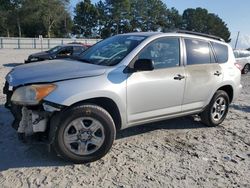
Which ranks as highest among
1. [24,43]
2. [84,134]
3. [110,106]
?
[24,43]

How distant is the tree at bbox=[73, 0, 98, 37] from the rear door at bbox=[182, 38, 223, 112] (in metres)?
81.7

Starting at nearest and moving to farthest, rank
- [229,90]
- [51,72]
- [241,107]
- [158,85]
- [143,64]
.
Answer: [51,72]
[143,64]
[158,85]
[229,90]
[241,107]

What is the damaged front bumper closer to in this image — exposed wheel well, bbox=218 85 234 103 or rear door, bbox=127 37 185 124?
rear door, bbox=127 37 185 124

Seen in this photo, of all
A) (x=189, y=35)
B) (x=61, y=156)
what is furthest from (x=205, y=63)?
(x=61, y=156)

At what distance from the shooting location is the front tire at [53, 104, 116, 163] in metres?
4.35

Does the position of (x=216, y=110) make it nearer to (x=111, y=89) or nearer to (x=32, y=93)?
(x=111, y=89)

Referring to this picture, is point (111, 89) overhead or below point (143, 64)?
below

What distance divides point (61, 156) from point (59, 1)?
69.7m

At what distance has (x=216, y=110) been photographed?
6.54m

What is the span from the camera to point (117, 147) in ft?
17.0

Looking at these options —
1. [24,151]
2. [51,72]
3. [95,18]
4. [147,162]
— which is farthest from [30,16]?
[147,162]

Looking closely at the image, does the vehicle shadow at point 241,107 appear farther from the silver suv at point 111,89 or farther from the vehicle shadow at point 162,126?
the silver suv at point 111,89

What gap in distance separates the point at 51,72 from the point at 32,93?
0.44 meters

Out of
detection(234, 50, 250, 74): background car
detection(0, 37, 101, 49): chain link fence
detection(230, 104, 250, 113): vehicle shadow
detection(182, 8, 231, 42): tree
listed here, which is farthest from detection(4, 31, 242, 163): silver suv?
detection(182, 8, 231, 42): tree
